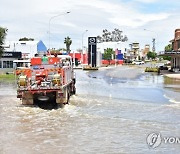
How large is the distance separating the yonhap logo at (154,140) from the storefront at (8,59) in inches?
A: 2619

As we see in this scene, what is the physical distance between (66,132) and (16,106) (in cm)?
740

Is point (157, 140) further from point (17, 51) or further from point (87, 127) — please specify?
point (17, 51)

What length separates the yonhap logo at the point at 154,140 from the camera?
1302 cm

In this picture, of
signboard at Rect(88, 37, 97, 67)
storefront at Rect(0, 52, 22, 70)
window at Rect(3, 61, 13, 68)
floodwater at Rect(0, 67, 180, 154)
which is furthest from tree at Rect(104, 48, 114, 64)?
floodwater at Rect(0, 67, 180, 154)

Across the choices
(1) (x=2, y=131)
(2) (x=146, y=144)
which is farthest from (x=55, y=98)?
(2) (x=146, y=144)

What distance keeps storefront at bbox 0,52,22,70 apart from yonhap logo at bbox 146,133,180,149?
6659 cm

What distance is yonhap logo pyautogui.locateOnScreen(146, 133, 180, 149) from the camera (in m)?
13.1

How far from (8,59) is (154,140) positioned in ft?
223

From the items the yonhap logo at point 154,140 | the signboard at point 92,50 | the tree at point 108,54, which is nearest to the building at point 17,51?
the signboard at point 92,50

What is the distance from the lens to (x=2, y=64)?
3147 inches

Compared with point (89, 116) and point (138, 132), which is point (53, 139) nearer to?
point (138, 132)

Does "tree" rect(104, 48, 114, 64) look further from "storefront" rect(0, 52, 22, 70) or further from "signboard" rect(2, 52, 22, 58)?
"signboard" rect(2, 52, 22, 58)

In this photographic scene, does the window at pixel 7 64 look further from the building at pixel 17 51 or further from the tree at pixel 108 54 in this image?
the tree at pixel 108 54

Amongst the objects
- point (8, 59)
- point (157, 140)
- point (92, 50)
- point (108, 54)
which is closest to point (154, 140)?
point (157, 140)
